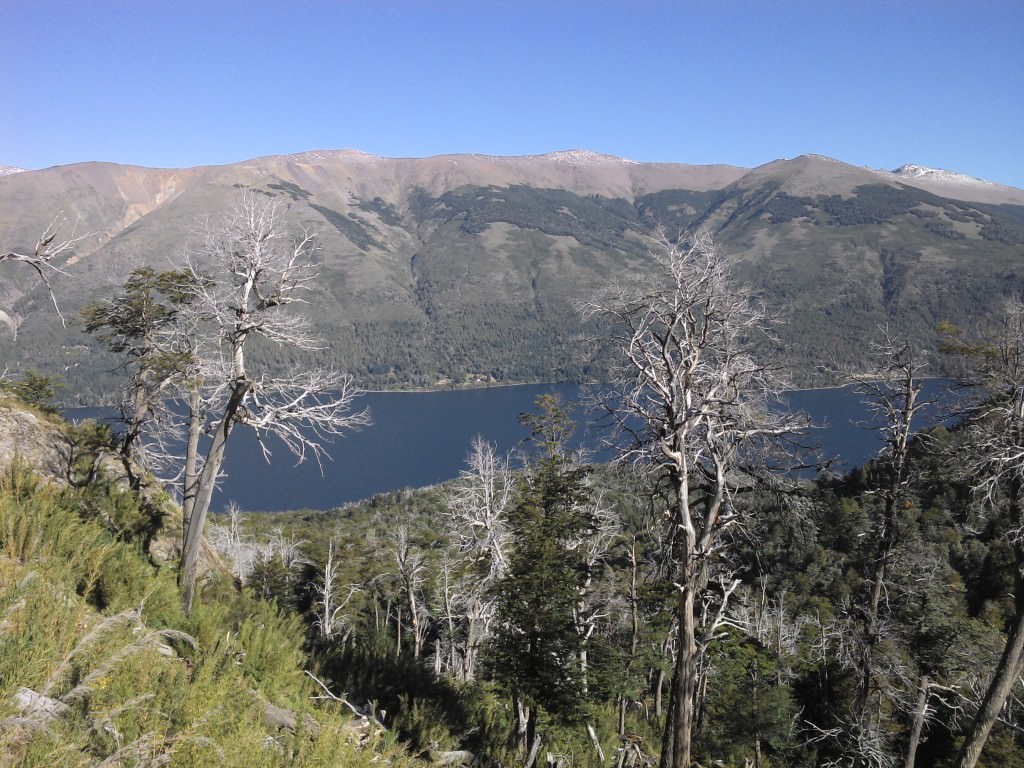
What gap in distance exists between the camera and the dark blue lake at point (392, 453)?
336ft

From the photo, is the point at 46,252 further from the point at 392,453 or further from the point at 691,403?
the point at 392,453

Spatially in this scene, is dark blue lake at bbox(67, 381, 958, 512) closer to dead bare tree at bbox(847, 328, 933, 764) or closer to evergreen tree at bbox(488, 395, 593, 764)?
evergreen tree at bbox(488, 395, 593, 764)

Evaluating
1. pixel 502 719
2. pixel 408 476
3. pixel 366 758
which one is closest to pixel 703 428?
pixel 366 758

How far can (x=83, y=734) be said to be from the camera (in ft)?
10.8

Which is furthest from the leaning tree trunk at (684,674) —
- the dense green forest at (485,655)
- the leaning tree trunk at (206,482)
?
the leaning tree trunk at (206,482)

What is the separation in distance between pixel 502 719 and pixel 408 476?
101m

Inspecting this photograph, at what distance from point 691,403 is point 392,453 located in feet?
410

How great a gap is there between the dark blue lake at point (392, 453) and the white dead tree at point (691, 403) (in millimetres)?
76367

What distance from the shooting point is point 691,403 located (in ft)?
25.1

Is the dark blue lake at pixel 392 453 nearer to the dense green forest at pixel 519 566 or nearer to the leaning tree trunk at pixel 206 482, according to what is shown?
the dense green forest at pixel 519 566

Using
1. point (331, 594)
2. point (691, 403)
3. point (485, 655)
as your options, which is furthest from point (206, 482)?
point (331, 594)

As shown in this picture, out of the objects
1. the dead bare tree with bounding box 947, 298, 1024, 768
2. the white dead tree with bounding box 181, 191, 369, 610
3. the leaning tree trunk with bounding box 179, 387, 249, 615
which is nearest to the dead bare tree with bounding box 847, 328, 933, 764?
the dead bare tree with bounding box 947, 298, 1024, 768

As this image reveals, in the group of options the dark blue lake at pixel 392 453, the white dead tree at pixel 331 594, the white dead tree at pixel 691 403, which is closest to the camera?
the white dead tree at pixel 691 403

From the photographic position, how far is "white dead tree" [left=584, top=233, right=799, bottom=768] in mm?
6996
